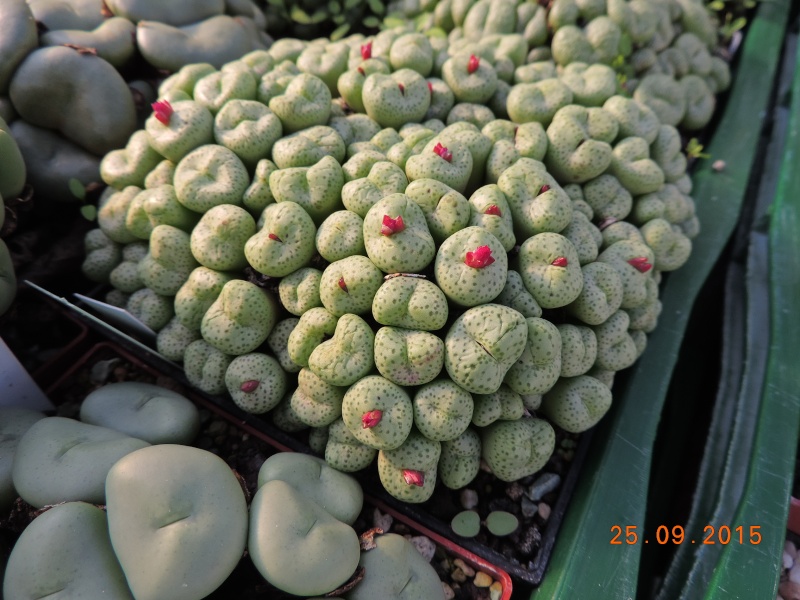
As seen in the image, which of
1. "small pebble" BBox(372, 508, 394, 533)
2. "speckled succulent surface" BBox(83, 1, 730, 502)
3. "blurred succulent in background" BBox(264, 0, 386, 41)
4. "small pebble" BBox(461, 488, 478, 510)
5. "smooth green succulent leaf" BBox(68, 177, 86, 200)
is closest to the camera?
"speckled succulent surface" BBox(83, 1, 730, 502)

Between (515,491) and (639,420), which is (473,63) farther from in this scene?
(515,491)

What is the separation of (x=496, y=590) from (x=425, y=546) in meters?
0.27

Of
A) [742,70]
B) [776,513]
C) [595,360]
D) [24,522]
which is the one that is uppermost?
[742,70]

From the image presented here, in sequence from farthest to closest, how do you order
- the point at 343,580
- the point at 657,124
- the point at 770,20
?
the point at 770,20 → the point at 657,124 → the point at 343,580

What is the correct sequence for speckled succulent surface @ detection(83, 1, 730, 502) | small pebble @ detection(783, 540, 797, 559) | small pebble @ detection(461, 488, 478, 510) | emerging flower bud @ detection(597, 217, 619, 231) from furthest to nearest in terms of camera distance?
emerging flower bud @ detection(597, 217, 619, 231), small pebble @ detection(783, 540, 797, 559), small pebble @ detection(461, 488, 478, 510), speckled succulent surface @ detection(83, 1, 730, 502)

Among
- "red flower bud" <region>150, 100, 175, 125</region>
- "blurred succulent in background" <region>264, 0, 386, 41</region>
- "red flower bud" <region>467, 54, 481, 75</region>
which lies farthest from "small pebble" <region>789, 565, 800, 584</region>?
"blurred succulent in background" <region>264, 0, 386, 41</region>

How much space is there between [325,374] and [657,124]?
1998 millimetres

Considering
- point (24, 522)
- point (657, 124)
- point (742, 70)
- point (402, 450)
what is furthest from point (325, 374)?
point (742, 70)

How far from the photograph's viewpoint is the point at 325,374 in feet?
5.21

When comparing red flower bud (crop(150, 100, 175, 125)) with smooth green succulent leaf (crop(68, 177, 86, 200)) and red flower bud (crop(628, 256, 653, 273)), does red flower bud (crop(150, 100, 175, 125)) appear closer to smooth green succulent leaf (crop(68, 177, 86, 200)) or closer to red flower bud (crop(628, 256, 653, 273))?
smooth green succulent leaf (crop(68, 177, 86, 200))

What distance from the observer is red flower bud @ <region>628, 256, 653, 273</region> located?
6.21 feet

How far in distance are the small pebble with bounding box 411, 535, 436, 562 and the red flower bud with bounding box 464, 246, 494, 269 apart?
997 mm

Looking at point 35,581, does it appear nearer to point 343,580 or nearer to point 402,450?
point 343,580

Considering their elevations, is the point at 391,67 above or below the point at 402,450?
above
